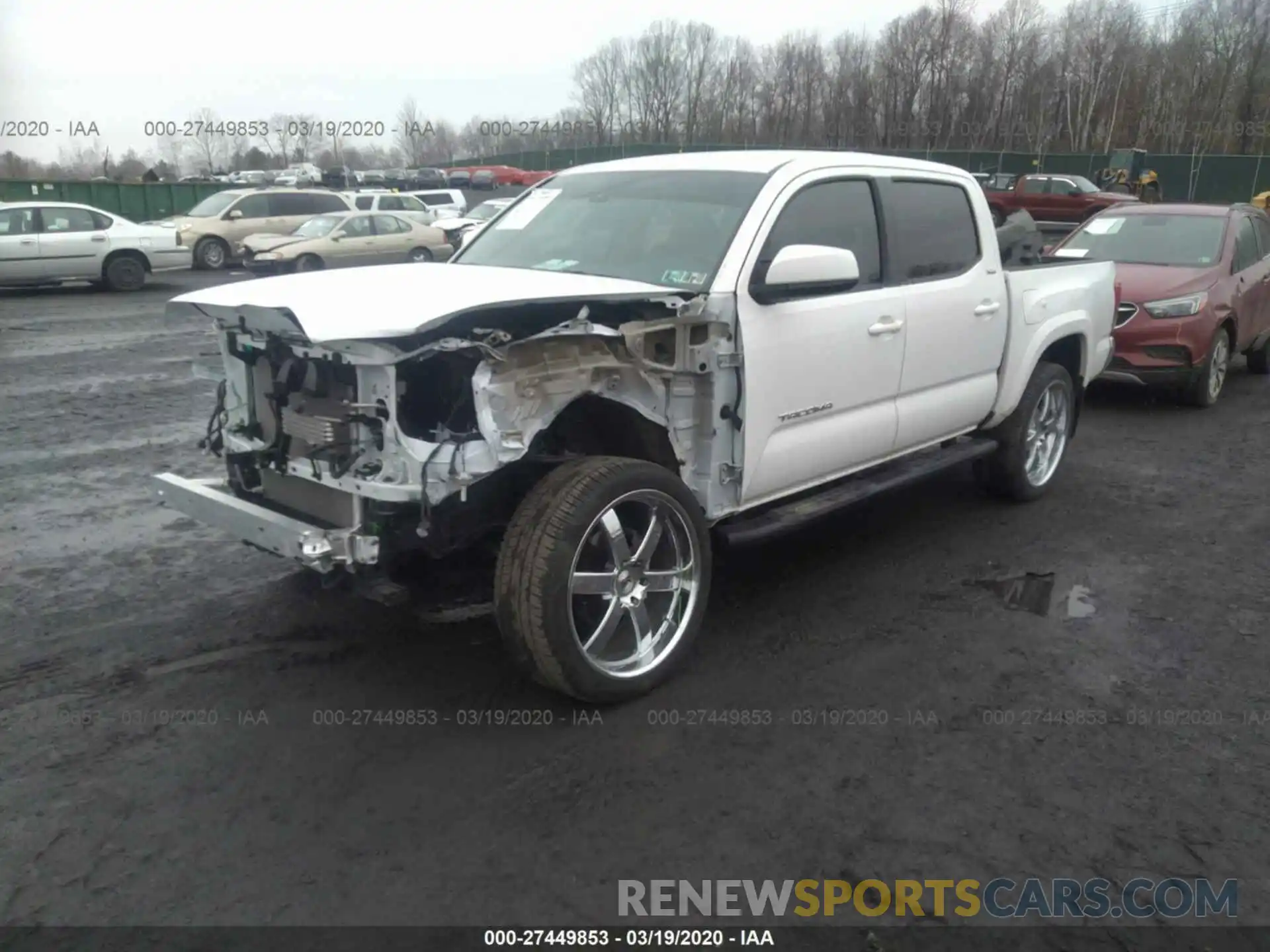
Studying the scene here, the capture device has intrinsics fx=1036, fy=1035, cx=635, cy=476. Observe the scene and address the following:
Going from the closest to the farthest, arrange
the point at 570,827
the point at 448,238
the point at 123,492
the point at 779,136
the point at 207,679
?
the point at 570,827 < the point at 207,679 < the point at 123,492 < the point at 448,238 < the point at 779,136

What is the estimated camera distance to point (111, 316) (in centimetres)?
1479

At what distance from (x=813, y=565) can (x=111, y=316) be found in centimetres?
1292

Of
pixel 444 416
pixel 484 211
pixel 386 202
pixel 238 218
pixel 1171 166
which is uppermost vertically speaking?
pixel 1171 166

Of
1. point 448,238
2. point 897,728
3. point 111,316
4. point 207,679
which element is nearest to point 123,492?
point 207,679

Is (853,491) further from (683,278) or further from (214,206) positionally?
(214,206)

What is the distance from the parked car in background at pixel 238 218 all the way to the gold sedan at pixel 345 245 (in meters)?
1.11

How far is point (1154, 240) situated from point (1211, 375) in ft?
5.11

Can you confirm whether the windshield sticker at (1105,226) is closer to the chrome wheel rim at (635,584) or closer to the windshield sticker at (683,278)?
the windshield sticker at (683,278)

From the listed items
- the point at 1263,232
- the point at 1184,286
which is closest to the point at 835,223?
the point at 1184,286

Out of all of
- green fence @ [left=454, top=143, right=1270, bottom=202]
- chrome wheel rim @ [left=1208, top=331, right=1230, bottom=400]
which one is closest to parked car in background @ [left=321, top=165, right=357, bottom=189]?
green fence @ [left=454, top=143, right=1270, bottom=202]

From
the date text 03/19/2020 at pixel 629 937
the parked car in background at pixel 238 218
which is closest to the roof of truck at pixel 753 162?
the date text 03/19/2020 at pixel 629 937

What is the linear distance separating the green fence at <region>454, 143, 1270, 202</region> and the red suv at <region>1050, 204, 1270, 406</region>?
1253 inches

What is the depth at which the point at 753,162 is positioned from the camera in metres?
4.73

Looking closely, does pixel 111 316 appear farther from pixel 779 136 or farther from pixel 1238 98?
pixel 1238 98
